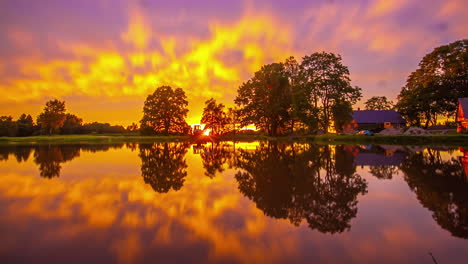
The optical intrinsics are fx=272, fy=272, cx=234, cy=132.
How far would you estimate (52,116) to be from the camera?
8731 centimetres

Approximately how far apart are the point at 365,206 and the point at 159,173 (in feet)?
31.0

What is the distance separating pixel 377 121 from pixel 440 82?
56.7 feet

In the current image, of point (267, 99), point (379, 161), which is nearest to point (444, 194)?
point (379, 161)

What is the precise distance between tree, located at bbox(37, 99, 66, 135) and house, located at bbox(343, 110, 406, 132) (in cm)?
8984

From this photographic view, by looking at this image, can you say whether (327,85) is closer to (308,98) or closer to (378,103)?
(308,98)

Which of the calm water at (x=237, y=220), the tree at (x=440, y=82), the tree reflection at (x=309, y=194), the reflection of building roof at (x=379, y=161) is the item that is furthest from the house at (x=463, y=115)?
the tree reflection at (x=309, y=194)

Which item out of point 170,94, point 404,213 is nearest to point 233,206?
point 404,213

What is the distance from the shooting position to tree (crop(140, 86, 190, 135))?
70312 mm

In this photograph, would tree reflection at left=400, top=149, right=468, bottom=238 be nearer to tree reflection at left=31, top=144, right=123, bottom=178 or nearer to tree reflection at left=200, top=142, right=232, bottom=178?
tree reflection at left=200, top=142, right=232, bottom=178

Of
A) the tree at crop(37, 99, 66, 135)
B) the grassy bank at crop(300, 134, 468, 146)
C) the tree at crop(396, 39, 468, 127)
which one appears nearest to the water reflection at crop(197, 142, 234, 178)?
the grassy bank at crop(300, 134, 468, 146)

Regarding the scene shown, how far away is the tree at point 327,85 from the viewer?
51000 millimetres

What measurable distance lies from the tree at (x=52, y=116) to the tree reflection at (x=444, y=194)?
327 feet

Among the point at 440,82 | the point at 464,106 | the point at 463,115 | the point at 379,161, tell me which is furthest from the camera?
the point at 440,82

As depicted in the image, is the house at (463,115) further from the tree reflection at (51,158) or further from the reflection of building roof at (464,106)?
the tree reflection at (51,158)
